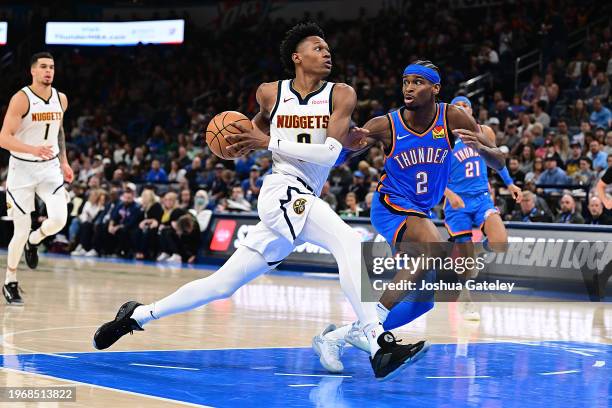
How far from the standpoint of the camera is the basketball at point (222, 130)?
6500 mm

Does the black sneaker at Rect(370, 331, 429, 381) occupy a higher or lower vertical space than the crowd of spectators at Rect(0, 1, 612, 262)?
lower

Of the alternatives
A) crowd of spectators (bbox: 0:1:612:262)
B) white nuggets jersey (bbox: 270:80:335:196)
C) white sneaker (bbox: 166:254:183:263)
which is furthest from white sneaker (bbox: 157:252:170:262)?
white nuggets jersey (bbox: 270:80:335:196)

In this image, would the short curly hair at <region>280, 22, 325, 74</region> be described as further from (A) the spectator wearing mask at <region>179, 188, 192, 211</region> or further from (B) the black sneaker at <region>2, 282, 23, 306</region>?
(A) the spectator wearing mask at <region>179, 188, 192, 211</region>

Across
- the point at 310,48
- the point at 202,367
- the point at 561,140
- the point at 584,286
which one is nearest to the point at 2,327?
the point at 202,367

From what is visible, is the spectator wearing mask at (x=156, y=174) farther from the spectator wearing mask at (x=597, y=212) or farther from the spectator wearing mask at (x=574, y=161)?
the spectator wearing mask at (x=597, y=212)

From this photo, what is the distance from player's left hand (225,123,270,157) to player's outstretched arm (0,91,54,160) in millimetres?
4325

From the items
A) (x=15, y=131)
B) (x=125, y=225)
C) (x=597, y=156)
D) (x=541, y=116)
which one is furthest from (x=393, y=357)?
(x=125, y=225)

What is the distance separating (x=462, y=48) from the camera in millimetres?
23594

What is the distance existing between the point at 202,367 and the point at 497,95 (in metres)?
14.8

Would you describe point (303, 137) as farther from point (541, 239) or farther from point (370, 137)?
point (541, 239)

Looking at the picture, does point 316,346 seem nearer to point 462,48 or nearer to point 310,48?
point 310,48

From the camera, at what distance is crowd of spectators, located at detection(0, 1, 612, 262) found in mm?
16984

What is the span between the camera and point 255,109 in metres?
25.5

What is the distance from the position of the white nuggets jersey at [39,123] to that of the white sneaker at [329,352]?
5.07 metres
